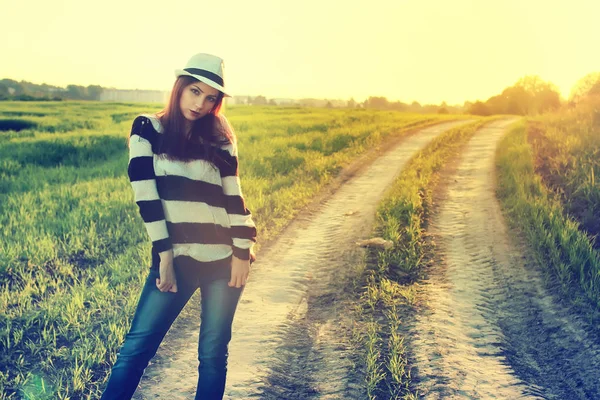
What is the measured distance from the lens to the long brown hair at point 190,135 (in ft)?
7.81

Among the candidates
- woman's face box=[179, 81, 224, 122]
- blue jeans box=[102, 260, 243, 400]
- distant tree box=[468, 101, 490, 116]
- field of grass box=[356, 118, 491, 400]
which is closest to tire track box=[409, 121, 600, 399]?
field of grass box=[356, 118, 491, 400]

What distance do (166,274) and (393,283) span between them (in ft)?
→ 11.2

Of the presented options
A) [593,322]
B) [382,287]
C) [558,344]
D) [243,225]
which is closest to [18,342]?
[243,225]

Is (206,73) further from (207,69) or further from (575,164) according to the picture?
(575,164)

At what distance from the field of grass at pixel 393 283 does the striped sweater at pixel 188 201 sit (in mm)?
1756

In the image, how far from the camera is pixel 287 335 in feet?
14.2

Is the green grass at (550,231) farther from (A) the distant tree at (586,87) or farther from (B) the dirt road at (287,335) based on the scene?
(A) the distant tree at (586,87)

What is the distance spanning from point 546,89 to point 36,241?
4969cm

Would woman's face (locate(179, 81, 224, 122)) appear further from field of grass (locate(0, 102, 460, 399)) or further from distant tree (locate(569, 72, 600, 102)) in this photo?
distant tree (locate(569, 72, 600, 102))

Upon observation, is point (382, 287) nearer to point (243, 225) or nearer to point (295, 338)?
point (295, 338)

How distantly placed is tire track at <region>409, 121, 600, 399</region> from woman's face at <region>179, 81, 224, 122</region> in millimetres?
2501

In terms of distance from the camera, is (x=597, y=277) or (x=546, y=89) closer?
(x=597, y=277)

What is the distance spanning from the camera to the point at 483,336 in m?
4.30

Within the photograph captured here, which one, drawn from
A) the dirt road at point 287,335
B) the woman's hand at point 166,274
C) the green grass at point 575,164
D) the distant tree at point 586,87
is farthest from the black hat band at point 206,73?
the distant tree at point 586,87
